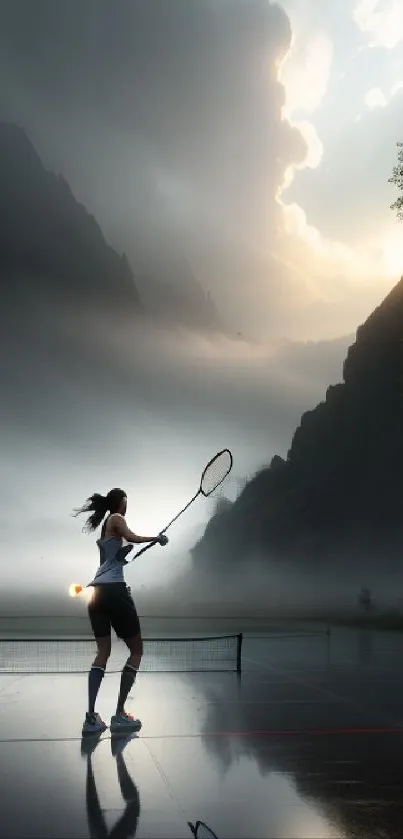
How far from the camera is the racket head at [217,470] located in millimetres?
11070

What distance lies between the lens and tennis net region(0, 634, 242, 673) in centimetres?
1496

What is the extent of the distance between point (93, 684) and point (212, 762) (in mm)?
1956

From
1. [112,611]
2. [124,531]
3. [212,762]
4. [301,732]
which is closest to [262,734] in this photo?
[301,732]

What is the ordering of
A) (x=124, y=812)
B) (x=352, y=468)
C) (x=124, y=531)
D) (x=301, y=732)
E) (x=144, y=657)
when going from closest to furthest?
(x=124, y=812), (x=301, y=732), (x=124, y=531), (x=144, y=657), (x=352, y=468)

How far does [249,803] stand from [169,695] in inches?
224

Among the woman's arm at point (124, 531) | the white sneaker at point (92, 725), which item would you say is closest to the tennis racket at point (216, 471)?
the woman's arm at point (124, 531)

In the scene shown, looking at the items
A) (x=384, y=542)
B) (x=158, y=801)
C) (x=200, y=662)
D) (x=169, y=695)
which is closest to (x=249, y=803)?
(x=158, y=801)

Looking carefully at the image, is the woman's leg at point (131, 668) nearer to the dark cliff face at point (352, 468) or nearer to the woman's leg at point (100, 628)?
the woman's leg at point (100, 628)

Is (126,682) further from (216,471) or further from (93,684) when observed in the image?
(216,471)

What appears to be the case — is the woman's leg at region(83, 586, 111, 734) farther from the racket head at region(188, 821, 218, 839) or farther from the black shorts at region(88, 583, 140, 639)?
the racket head at region(188, 821, 218, 839)

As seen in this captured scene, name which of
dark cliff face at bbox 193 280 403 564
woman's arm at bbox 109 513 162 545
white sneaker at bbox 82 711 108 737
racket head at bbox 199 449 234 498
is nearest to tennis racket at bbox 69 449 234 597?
racket head at bbox 199 449 234 498

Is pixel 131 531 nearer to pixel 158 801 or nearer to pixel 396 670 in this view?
pixel 158 801

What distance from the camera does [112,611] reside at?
8.80 meters

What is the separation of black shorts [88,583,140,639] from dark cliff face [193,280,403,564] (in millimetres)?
75259
